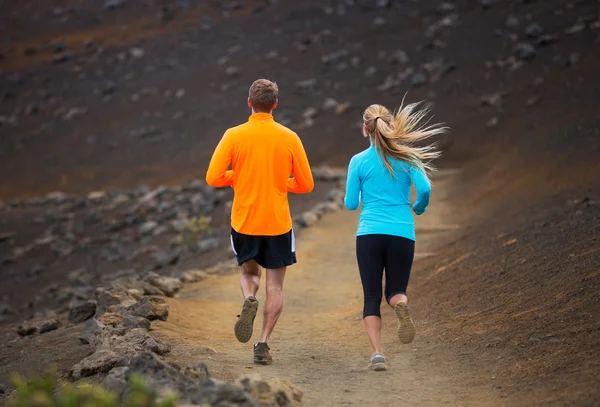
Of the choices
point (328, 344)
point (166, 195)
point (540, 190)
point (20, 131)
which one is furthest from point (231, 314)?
point (20, 131)

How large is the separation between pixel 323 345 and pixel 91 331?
6.78 feet

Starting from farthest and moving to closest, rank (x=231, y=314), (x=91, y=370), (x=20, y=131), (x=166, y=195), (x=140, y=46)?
(x=140, y=46), (x=20, y=131), (x=166, y=195), (x=231, y=314), (x=91, y=370)

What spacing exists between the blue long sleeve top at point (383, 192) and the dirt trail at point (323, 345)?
1.08 meters

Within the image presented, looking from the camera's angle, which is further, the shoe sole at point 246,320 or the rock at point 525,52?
the rock at point 525,52

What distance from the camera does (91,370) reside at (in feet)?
22.4

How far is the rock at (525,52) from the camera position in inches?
1356

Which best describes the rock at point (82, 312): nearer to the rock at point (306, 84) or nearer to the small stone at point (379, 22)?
the rock at point (306, 84)

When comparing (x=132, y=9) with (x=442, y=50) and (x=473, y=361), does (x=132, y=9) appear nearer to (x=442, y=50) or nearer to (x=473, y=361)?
(x=442, y=50)

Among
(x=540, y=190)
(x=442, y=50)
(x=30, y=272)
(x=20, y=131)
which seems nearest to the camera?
(x=540, y=190)

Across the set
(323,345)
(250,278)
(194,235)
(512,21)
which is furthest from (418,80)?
(250,278)

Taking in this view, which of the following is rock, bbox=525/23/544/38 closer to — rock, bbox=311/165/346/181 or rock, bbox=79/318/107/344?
rock, bbox=311/165/346/181

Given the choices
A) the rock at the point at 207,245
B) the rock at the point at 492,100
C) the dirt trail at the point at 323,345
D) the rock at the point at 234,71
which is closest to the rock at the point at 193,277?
the dirt trail at the point at 323,345

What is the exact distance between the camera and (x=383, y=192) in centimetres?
696

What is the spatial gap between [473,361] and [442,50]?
3237cm
